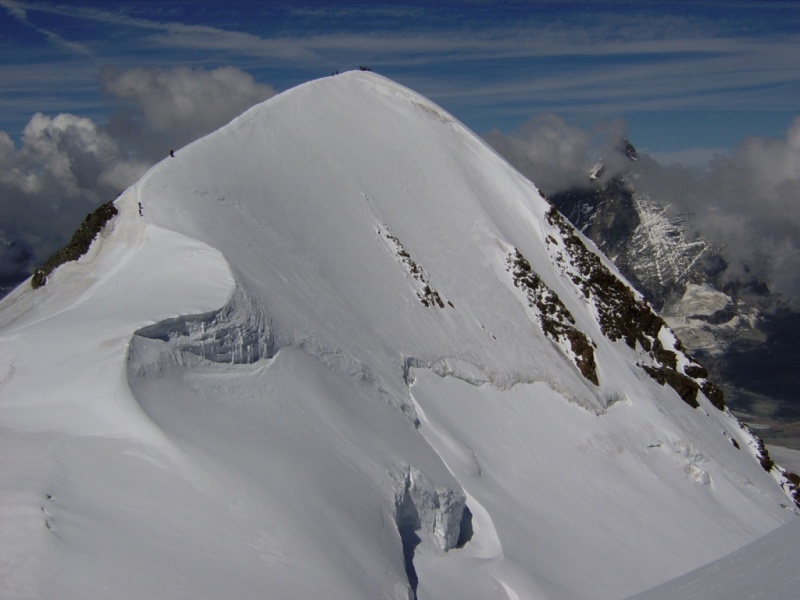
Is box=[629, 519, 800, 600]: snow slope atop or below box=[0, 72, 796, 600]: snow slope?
atop

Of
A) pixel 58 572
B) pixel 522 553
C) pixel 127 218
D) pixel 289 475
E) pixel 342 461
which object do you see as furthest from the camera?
pixel 127 218

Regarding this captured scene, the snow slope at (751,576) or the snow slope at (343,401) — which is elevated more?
the snow slope at (751,576)

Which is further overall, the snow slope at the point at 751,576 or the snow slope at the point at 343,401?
the snow slope at the point at 343,401

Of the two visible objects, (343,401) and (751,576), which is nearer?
→ (751,576)

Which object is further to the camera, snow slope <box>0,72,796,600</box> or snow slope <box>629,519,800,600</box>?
snow slope <box>0,72,796,600</box>

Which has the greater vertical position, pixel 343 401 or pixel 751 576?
pixel 751 576

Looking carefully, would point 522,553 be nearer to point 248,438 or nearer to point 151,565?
point 248,438

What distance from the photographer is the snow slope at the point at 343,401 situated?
14.2m

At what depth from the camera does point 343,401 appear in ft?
78.2

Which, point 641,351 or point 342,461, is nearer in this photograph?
point 342,461

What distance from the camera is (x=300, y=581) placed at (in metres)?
13.8

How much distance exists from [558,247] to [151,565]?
38.4 meters

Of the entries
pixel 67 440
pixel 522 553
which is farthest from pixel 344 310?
pixel 67 440

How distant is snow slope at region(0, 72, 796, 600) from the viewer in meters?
14.2
